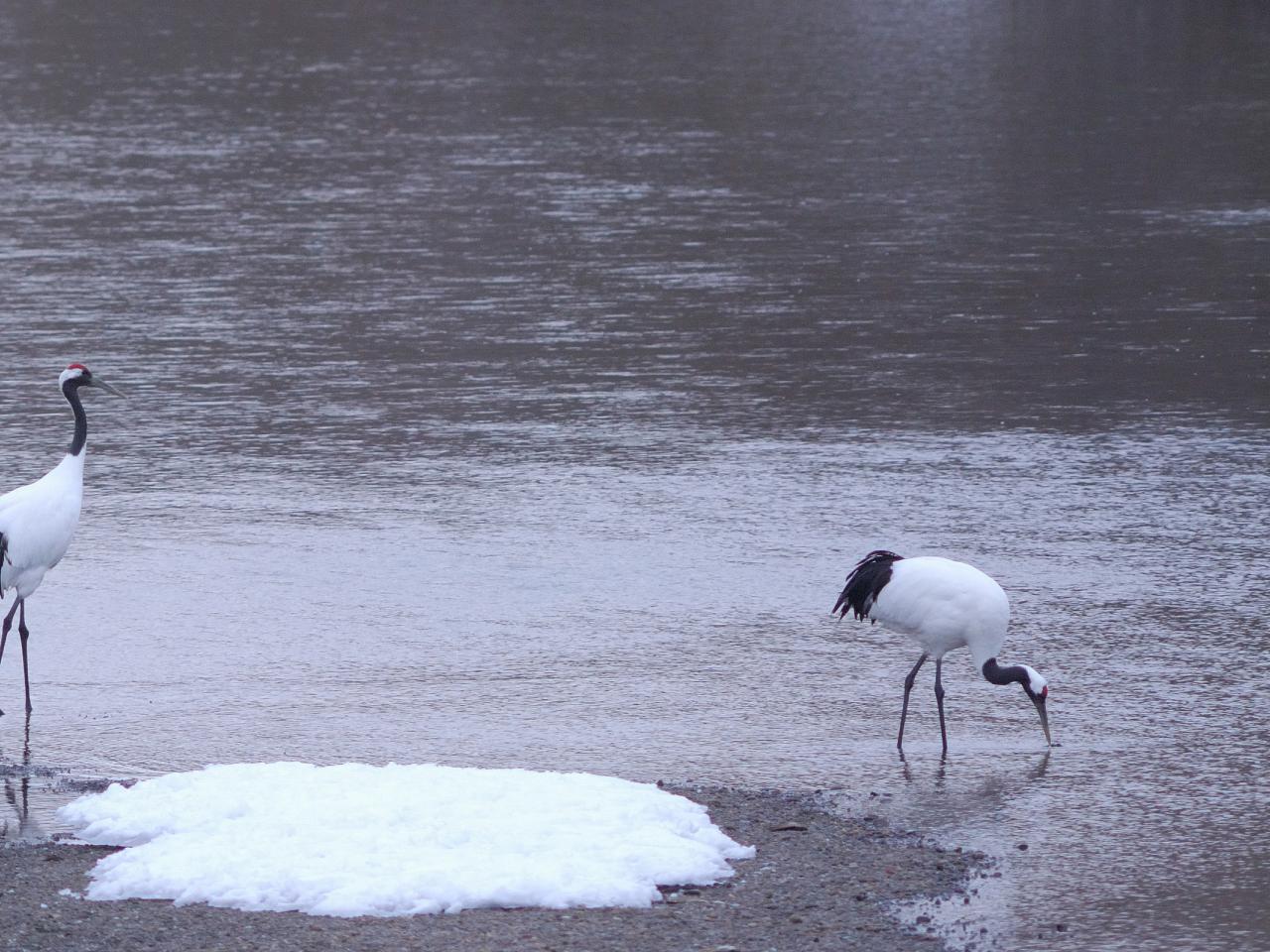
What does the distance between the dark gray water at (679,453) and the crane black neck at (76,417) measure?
125 centimetres

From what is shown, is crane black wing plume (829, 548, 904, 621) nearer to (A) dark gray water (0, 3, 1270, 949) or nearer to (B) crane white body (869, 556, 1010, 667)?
(B) crane white body (869, 556, 1010, 667)

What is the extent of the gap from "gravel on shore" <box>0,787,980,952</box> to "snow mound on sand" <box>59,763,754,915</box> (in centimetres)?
9

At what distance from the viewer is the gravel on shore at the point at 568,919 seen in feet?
25.4

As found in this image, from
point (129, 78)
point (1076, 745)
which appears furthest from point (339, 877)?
point (129, 78)

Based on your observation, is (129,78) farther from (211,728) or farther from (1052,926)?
(1052,926)

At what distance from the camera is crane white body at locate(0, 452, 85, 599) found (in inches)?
428

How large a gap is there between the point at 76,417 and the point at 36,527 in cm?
82

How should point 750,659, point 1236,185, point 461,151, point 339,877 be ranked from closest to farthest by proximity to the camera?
point 339,877, point 750,659, point 1236,185, point 461,151

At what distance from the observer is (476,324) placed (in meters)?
20.5

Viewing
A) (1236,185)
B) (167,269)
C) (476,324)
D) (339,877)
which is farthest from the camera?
(1236,185)

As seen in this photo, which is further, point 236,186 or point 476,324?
point 236,186

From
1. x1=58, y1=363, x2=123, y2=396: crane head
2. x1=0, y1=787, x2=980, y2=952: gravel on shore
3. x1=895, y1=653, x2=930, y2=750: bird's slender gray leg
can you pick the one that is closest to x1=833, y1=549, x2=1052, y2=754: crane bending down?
x1=895, y1=653, x2=930, y2=750: bird's slender gray leg

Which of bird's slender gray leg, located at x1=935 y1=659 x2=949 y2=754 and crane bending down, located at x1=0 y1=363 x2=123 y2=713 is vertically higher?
crane bending down, located at x1=0 y1=363 x2=123 y2=713

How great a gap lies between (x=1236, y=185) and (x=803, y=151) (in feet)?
Result: 23.1
